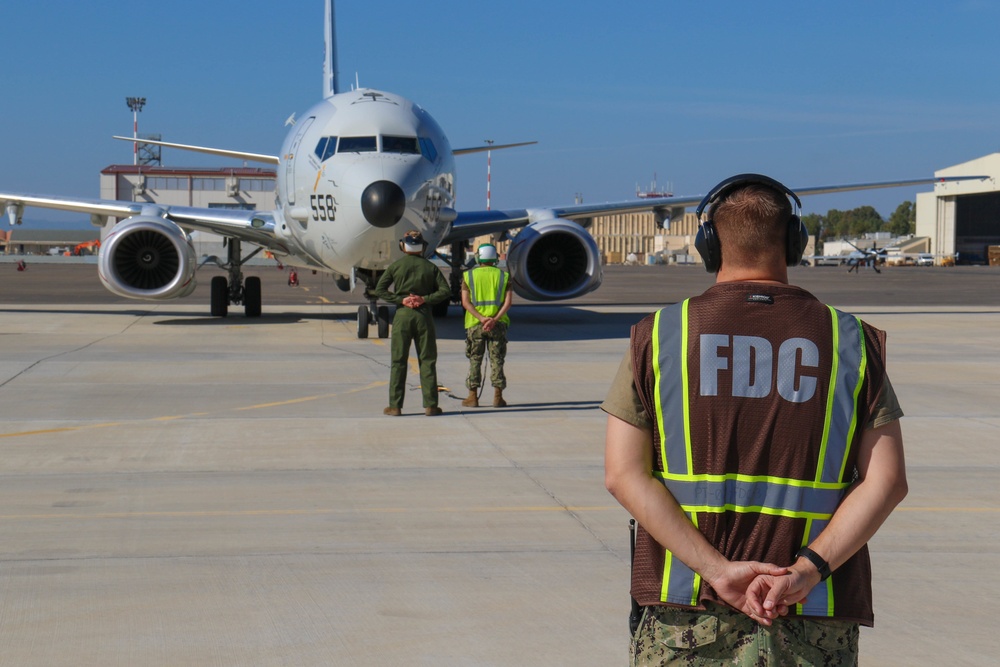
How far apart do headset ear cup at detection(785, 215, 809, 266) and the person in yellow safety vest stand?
8591mm

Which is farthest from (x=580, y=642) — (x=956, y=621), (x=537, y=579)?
(x=956, y=621)

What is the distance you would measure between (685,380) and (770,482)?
29 cm

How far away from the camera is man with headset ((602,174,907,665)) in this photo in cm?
269

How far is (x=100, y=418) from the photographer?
10594mm

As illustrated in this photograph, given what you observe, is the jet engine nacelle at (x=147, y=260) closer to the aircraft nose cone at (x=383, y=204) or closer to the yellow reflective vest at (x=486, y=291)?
the aircraft nose cone at (x=383, y=204)

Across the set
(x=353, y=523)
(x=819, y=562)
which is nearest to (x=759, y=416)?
(x=819, y=562)

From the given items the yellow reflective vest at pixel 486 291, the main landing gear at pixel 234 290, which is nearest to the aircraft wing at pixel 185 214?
the main landing gear at pixel 234 290

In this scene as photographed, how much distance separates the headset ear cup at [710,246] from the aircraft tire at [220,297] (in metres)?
21.7

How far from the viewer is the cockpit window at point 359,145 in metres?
18.3

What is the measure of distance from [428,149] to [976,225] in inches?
4574

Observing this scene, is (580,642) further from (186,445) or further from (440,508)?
(186,445)

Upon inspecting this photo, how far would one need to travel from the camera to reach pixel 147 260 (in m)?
21.5

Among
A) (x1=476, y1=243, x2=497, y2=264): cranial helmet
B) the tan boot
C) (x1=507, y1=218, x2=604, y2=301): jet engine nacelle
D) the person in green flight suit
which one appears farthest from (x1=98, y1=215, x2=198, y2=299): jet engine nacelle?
the person in green flight suit

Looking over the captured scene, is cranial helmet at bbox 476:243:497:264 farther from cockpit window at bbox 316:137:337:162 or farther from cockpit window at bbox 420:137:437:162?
cockpit window at bbox 316:137:337:162
